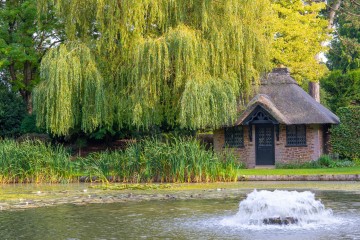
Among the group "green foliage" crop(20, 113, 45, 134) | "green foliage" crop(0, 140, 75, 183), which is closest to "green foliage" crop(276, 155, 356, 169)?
"green foliage" crop(0, 140, 75, 183)

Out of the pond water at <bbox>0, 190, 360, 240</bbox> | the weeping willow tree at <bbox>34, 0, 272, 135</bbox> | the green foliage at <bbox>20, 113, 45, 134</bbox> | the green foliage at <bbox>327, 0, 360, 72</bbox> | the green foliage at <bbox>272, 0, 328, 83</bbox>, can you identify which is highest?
the green foliage at <bbox>327, 0, 360, 72</bbox>

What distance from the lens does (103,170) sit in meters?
26.6

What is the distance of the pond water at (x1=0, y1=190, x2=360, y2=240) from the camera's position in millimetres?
13094

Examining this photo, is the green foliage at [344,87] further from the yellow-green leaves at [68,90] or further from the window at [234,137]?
the yellow-green leaves at [68,90]

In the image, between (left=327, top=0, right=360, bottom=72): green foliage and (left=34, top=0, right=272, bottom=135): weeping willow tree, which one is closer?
(left=34, top=0, right=272, bottom=135): weeping willow tree

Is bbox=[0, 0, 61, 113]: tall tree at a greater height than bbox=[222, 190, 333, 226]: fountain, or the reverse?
bbox=[0, 0, 61, 113]: tall tree

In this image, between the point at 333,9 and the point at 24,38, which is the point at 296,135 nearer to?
the point at 24,38

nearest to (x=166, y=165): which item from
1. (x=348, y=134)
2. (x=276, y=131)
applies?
(x=276, y=131)

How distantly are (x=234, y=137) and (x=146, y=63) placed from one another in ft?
26.0

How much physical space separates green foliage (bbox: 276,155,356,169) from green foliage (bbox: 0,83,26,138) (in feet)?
50.9

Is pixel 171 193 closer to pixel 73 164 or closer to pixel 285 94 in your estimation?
pixel 73 164

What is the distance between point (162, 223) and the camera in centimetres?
1470

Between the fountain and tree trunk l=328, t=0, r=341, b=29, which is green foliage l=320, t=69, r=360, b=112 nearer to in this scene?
tree trunk l=328, t=0, r=341, b=29

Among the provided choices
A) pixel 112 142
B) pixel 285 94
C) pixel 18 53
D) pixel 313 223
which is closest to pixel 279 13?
pixel 285 94
